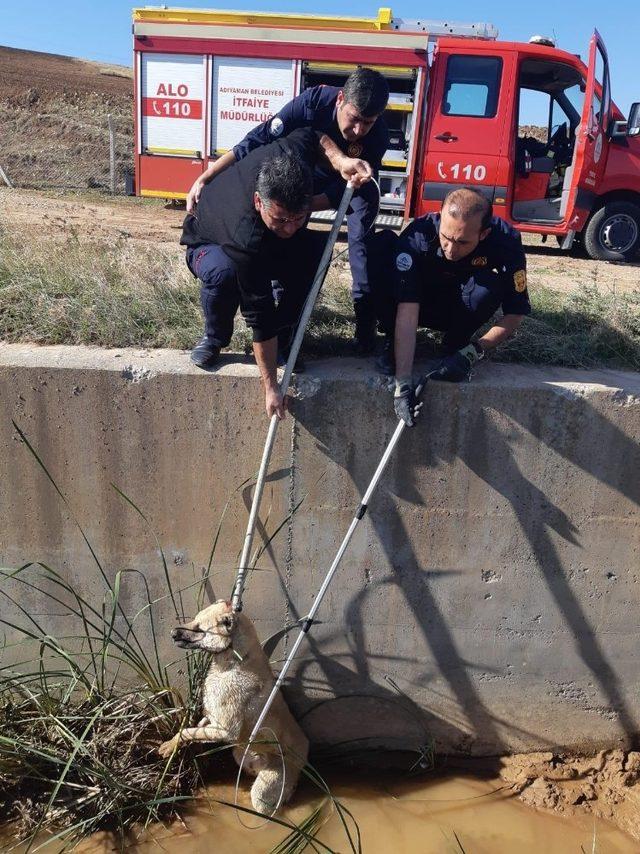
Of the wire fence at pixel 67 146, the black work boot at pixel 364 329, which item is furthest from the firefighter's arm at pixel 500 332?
the wire fence at pixel 67 146

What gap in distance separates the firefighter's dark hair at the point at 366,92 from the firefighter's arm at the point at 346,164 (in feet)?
0.64

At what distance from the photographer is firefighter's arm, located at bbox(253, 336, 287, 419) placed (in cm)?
305

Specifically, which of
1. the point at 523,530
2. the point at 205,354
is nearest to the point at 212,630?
the point at 205,354

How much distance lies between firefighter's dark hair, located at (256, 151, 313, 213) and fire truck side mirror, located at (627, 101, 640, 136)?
6674mm

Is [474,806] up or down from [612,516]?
down

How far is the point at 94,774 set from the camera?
3236 mm

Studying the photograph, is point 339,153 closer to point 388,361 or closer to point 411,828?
point 388,361

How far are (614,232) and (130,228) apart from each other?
6.06 meters

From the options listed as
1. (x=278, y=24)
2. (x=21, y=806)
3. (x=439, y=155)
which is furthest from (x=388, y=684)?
(x=278, y=24)

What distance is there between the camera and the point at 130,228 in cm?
910

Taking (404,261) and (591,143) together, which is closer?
(404,261)

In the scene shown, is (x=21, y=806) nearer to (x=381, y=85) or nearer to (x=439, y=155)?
(x=381, y=85)

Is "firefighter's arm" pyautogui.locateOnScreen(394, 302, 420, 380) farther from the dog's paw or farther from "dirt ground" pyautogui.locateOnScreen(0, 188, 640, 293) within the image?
"dirt ground" pyautogui.locateOnScreen(0, 188, 640, 293)

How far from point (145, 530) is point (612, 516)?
2.32 metres
